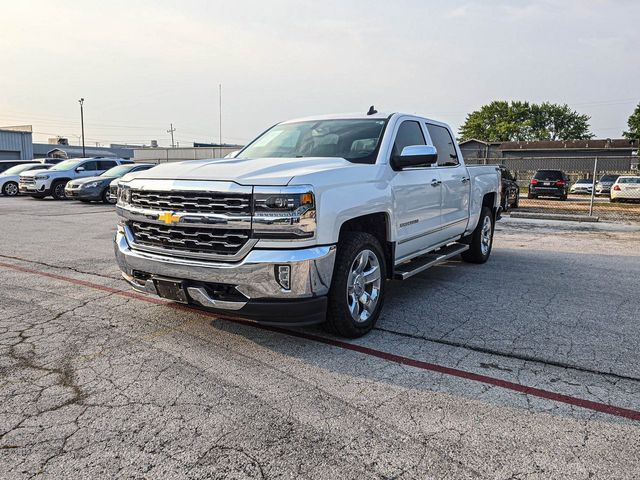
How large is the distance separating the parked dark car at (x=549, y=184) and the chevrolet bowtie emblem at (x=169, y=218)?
23625 mm

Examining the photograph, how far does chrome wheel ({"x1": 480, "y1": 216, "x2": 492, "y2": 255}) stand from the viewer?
7645 mm

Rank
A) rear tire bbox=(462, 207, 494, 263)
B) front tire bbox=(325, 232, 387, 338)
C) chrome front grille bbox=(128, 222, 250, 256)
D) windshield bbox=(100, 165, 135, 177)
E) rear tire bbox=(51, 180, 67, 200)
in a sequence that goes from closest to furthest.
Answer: chrome front grille bbox=(128, 222, 250, 256)
front tire bbox=(325, 232, 387, 338)
rear tire bbox=(462, 207, 494, 263)
windshield bbox=(100, 165, 135, 177)
rear tire bbox=(51, 180, 67, 200)

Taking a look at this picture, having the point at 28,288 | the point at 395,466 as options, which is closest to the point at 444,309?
the point at 395,466

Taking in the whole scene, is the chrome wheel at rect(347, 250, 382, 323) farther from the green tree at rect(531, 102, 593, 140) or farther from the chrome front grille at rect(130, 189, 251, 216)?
the green tree at rect(531, 102, 593, 140)

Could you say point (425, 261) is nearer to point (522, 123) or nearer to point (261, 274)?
point (261, 274)

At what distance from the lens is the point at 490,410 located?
121 inches

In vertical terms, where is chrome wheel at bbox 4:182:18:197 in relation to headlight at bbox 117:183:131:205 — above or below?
below

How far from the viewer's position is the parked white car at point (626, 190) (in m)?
24.0

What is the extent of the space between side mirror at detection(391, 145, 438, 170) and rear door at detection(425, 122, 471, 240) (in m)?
1.11

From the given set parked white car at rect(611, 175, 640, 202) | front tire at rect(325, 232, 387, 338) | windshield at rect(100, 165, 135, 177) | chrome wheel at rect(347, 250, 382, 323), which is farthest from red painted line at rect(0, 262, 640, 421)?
parked white car at rect(611, 175, 640, 202)

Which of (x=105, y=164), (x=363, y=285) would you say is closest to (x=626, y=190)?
(x=105, y=164)

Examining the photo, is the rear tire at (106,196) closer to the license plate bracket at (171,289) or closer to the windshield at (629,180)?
the license plate bracket at (171,289)

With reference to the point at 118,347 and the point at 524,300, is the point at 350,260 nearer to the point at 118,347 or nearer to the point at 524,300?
the point at 118,347

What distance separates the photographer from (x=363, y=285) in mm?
4352
